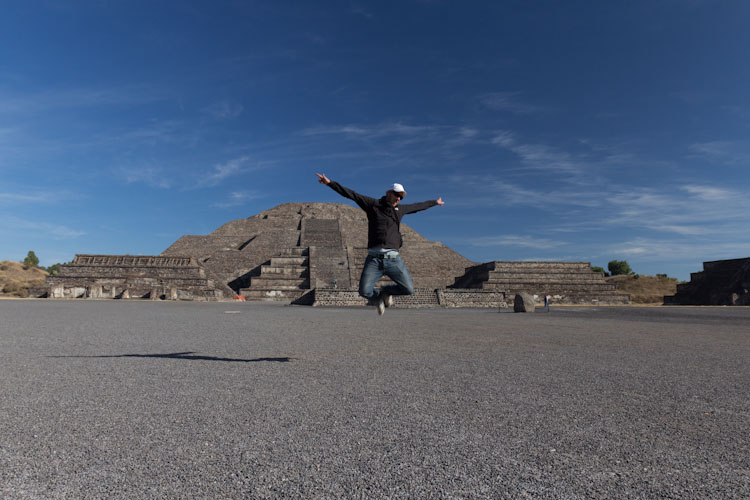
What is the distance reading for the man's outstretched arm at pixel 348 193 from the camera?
6352 mm

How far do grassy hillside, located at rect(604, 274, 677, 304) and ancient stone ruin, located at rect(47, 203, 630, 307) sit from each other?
357 inches

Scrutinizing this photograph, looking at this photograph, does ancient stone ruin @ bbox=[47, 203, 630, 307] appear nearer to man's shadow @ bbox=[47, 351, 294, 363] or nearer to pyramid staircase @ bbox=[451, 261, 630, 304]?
pyramid staircase @ bbox=[451, 261, 630, 304]

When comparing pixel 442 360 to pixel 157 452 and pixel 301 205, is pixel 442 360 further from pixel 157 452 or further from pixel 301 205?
pixel 301 205

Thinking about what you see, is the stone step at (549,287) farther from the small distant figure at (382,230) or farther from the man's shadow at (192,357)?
the man's shadow at (192,357)

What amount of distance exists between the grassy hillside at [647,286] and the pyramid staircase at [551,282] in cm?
702

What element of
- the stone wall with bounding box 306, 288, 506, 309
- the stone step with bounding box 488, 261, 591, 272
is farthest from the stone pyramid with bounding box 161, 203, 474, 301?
the stone wall with bounding box 306, 288, 506, 309

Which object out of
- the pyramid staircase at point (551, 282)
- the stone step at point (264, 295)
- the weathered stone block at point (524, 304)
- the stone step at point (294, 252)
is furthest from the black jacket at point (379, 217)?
the stone step at point (294, 252)

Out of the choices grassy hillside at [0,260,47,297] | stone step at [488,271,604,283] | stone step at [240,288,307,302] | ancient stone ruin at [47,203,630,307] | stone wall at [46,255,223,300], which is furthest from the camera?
grassy hillside at [0,260,47,297]

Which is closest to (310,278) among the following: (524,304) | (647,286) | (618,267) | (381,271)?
(524,304)

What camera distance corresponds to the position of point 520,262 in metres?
37.4

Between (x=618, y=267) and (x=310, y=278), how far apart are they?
211 feet

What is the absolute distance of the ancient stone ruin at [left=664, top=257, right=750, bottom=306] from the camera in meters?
31.8

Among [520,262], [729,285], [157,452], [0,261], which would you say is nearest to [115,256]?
[0,261]

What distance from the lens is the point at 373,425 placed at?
3.49 m
